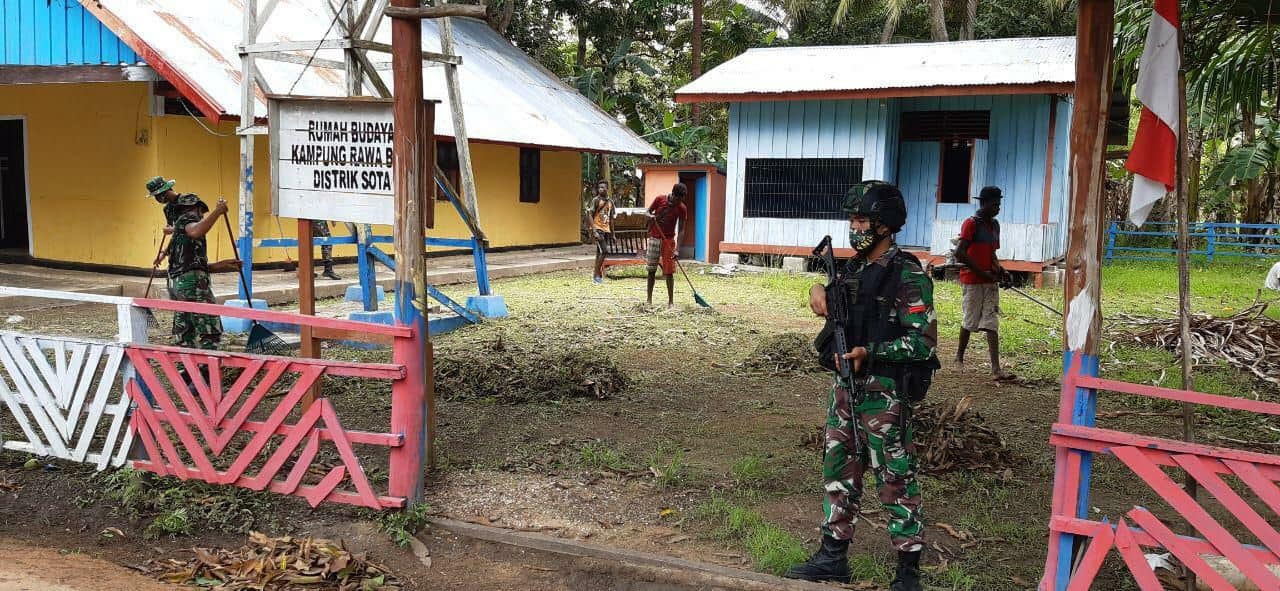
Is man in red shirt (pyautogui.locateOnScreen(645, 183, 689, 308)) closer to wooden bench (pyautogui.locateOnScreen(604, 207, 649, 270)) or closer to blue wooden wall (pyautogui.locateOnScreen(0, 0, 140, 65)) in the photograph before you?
wooden bench (pyautogui.locateOnScreen(604, 207, 649, 270))

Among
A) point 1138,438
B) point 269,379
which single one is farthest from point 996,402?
point 269,379

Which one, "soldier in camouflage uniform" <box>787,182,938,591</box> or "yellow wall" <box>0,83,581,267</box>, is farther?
"yellow wall" <box>0,83,581,267</box>

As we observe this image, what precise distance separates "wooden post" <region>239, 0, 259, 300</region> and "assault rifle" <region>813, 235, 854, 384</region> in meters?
5.67

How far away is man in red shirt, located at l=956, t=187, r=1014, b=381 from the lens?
26.1 ft

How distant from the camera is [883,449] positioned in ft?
12.9

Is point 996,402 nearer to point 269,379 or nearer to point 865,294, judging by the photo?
point 865,294

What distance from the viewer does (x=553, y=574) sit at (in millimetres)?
4262

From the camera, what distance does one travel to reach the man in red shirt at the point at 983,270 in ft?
26.1

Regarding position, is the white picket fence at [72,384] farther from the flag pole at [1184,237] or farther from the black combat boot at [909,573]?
the flag pole at [1184,237]

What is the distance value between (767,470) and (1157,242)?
807 inches

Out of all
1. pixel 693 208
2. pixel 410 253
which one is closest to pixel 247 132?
pixel 410 253

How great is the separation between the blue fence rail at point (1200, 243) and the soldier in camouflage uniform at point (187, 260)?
16910 mm

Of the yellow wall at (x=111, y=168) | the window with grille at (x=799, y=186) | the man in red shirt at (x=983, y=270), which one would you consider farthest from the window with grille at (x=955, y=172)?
the yellow wall at (x=111, y=168)

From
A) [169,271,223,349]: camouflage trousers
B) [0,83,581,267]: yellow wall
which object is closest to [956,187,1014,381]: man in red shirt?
[169,271,223,349]: camouflage trousers
